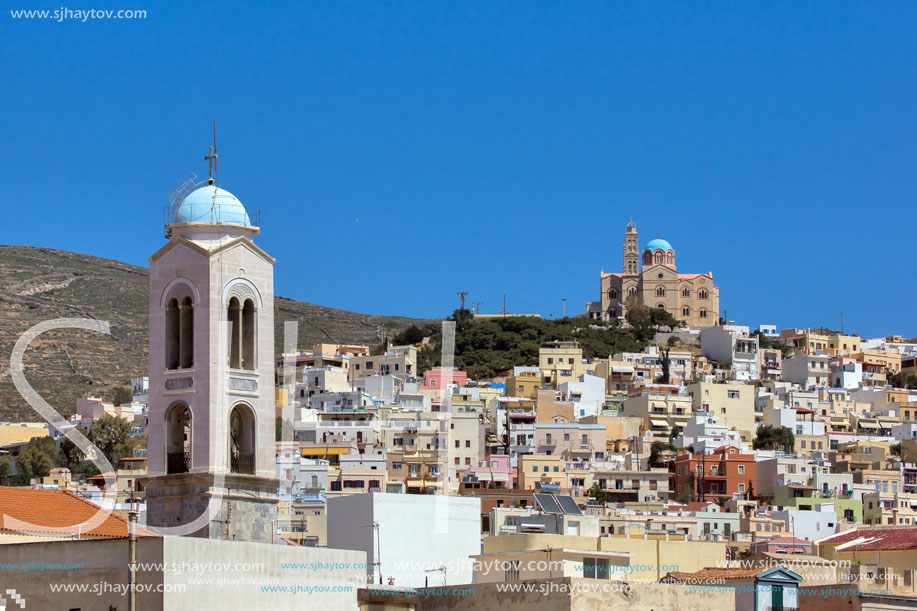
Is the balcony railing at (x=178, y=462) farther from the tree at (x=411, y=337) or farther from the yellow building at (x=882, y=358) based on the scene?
the yellow building at (x=882, y=358)

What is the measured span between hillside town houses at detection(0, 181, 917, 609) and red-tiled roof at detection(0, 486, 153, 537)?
0.15ft

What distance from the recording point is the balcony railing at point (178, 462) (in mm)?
23078

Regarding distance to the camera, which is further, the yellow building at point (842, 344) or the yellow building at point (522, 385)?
the yellow building at point (842, 344)

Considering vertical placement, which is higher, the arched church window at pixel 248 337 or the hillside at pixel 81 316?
the hillside at pixel 81 316

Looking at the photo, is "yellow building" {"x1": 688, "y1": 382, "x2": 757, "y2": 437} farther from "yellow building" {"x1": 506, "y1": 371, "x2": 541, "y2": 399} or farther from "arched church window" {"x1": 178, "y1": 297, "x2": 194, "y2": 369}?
"arched church window" {"x1": 178, "y1": 297, "x2": 194, "y2": 369}

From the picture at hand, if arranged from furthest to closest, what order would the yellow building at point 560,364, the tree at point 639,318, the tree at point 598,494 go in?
1. the tree at point 639,318
2. the yellow building at point 560,364
3. the tree at point 598,494

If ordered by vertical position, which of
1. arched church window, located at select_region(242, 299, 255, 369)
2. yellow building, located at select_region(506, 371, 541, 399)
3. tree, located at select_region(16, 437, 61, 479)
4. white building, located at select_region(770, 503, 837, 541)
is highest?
yellow building, located at select_region(506, 371, 541, 399)

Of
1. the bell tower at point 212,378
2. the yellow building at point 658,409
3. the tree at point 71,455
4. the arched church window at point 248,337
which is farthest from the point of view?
the yellow building at point 658,409

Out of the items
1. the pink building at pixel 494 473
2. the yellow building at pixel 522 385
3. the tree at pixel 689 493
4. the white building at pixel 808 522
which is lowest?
the white building at pixel 808 522

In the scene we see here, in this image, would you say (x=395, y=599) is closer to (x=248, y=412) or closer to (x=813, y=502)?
(x=248, y=412)

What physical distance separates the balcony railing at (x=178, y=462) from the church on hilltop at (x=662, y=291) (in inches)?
4600

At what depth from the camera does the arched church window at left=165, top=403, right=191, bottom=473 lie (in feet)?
75.8

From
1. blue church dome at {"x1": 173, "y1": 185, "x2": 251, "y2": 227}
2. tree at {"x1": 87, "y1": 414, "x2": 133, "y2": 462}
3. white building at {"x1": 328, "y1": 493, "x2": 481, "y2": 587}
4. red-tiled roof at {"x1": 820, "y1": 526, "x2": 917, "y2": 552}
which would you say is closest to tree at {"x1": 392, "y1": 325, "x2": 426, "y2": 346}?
tree at {"x1": 87, "y1": 414, "x2": 133, "y2": 462}

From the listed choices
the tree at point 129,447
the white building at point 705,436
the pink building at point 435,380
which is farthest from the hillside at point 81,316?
the white building at point 705,436
